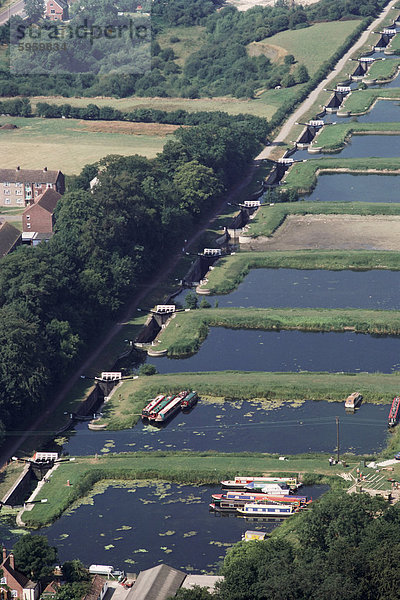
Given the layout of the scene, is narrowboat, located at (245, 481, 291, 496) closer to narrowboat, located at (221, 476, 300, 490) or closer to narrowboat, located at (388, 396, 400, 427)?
narrowboat, located at (221, 476, 300, 490)

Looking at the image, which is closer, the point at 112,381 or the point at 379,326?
the point at 112,381

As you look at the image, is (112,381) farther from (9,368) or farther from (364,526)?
(364,526)

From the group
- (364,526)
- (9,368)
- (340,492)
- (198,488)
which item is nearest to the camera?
(364,526)

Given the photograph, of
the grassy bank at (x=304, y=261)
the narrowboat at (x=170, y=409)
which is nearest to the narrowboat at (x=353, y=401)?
the narrowboat at (x=170, y=409)

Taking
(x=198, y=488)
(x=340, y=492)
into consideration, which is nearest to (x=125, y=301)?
(x=198, y=488)

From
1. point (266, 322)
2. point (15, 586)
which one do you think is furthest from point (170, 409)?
point (15, 586)

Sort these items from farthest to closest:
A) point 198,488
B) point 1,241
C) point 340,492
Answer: point 1,241
point 198,488
point 340,492

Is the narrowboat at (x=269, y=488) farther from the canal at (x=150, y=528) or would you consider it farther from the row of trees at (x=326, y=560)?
the row of trees at (x=326, y=560)

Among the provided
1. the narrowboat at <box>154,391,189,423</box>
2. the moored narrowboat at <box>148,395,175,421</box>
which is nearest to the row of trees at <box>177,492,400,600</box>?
the narrowboat at <box>154,391,189,423</box>
